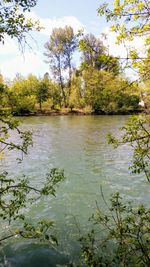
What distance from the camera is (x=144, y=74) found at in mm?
5672

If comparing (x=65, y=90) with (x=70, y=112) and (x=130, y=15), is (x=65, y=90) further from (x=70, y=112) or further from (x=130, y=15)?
(x=130, y=15)

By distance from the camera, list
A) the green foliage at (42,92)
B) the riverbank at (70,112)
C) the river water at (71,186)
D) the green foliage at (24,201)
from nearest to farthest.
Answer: the green foliage at (24,201) < the river water at (71,186) < the riverbank at (70,112) < the green foliage at (42,92)

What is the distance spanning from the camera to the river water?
7.30m

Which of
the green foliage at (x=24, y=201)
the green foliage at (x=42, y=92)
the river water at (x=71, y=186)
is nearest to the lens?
the green foliage at (x=24, y=201)

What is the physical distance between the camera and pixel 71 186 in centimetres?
1277

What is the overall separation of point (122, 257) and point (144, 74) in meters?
3.41

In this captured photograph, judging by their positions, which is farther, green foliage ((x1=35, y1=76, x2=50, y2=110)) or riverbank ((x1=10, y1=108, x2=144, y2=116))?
green foliage ((x1=35, y1=76, x2=50, y2=110))

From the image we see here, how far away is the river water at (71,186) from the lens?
7.30m

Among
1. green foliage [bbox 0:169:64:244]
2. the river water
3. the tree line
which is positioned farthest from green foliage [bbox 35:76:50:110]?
green foliage [bbox 0:169:64:244]

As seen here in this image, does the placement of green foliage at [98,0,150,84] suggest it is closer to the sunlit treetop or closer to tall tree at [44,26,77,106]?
the sunlit treetop

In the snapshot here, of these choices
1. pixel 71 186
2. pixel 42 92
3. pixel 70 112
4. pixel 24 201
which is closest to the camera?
pixel 24 201

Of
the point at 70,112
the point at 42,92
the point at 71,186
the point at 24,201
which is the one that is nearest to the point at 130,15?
the point at 24,201

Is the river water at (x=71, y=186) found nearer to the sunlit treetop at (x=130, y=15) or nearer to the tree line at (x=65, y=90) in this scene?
the sunlit treetop at (x=130, y=15)

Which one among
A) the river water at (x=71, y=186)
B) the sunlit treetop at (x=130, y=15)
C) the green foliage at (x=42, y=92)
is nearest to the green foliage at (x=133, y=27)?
the sunlit treetop at (x=130, y=15)
